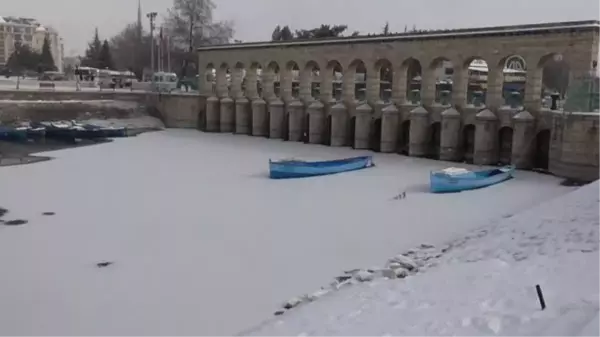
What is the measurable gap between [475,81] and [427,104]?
20484mm

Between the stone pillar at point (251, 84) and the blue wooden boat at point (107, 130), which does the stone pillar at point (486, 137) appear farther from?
the blue wooden boat at point (107, 130)

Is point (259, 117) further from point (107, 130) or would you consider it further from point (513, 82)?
point (513, 82)

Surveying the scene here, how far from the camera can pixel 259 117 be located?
44062 millimetres

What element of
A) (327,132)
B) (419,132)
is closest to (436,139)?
(419,132)

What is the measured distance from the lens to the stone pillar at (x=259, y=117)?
43844 mm

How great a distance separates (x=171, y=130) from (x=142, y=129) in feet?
7.88

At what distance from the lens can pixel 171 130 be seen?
153 feet

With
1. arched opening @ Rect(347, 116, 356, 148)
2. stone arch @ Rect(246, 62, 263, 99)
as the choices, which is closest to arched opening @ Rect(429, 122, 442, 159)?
arched opening @ Rect(347, 116, 356, 148)

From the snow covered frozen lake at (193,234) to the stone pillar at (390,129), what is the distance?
490cm

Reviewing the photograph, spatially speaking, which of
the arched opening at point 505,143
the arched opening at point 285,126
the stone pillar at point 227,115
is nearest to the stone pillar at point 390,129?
the arched opening at point 505,143

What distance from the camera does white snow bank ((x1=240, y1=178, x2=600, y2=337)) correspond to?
26.5 ft

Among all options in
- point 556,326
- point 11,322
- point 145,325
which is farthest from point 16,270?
point 556,326

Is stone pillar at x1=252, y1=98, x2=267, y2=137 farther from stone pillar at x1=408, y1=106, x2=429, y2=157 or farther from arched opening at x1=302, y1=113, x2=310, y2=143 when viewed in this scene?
stone pillar at x1=408, y1=106, x2=429, y2=157

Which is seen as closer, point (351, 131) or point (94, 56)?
point (351, 131)
